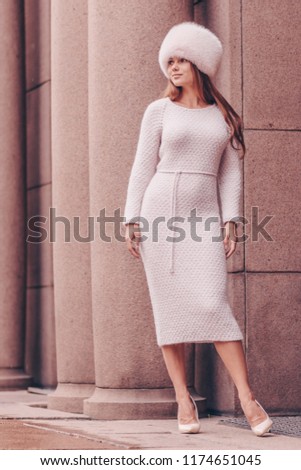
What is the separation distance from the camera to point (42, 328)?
12.8 meters

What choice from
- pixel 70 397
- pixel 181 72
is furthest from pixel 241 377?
pixel 70 397

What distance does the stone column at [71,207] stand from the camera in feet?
32.9

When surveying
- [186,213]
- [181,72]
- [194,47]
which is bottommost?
[186,213]

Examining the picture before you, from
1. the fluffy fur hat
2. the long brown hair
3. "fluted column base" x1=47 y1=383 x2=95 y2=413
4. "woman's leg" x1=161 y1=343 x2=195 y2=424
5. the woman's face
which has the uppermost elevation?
the fluffy fur hat

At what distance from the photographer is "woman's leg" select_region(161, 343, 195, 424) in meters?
7.95

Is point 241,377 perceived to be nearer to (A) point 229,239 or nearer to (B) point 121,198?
(A) point 229,239

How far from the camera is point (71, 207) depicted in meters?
10.2

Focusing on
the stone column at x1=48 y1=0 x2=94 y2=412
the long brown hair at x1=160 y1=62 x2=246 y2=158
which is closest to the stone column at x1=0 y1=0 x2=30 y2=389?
the stone column at x1=48 y1=0 x2=94 y2=412

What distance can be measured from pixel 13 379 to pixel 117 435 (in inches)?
196

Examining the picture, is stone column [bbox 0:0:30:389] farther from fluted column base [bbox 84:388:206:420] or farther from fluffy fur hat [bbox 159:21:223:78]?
fluffy fur hat [bbox 159:21:223:78]

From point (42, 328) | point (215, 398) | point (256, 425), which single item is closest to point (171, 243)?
point (256, 425)

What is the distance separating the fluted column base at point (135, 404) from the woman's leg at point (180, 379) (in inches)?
39.5

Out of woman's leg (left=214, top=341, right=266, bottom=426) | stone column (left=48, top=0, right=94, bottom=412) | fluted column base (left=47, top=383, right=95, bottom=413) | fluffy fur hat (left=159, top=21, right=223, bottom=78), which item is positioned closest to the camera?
woman's leg (left=214, top=341, right=266, bottom=426)
